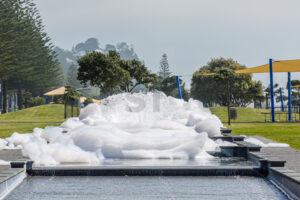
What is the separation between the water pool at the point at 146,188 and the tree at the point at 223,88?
47960mm

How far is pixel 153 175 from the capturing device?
A: 20.5 feet

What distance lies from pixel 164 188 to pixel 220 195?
824 mm

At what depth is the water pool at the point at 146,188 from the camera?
16.5 ft

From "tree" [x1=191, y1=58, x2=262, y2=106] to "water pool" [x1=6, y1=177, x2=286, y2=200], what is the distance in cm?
4796

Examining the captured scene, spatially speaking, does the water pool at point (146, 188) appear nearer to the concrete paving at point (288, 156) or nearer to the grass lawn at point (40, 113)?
the concrete paving at point (288, 156)

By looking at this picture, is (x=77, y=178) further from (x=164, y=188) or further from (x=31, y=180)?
(x=164, y=188)

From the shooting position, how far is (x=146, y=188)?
5.48 m

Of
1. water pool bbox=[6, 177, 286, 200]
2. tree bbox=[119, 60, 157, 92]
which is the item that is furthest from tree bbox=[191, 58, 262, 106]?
water pool bbox=[6, 177, 286, 200]

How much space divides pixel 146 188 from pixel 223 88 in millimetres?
49882

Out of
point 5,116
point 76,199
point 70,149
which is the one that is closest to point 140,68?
point 5,116

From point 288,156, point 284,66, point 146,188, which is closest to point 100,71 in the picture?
point 284,66

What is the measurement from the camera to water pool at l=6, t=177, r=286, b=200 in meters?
5.04

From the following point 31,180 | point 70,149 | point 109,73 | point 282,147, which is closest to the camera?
point 31,180

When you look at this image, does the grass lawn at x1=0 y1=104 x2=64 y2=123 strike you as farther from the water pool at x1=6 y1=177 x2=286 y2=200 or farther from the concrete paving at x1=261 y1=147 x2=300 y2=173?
the water pool at x1=6 y1=177 x2=286 y2=200
